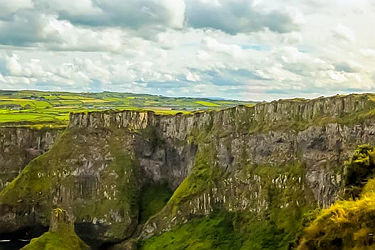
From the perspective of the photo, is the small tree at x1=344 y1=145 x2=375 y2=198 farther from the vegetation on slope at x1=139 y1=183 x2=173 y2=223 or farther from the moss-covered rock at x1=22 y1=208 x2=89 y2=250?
the vegetation on slope at x1=139 y1=183 x2=173 y2=223

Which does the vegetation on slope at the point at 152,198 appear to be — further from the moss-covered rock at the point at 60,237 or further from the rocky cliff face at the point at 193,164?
the moss-covered rock at the point at 60,237

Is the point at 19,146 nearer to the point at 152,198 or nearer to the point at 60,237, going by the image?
the point at 152,198

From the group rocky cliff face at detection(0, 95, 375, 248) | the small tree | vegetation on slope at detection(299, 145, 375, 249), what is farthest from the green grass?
vegetation on slope at detection(299, 145, 375, 249)

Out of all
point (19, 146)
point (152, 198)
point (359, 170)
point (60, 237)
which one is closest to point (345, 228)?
point (359, 170)

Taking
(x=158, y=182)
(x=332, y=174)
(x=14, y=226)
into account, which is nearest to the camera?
(x=332, y=174)

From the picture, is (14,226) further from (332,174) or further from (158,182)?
(332,174)

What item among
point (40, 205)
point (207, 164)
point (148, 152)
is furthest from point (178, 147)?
point (40, 205)
